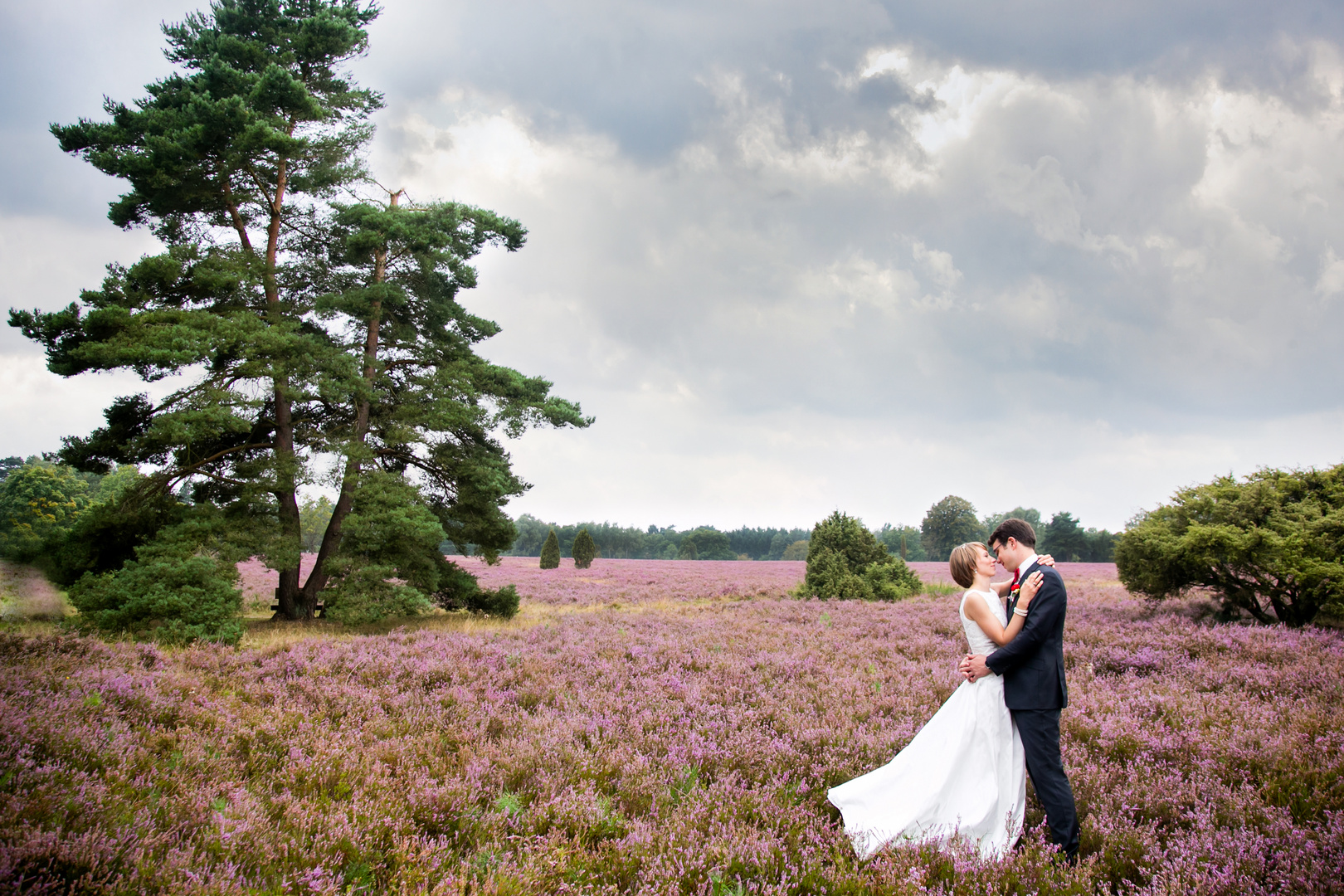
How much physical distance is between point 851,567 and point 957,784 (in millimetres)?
16732

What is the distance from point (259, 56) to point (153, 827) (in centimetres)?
1680

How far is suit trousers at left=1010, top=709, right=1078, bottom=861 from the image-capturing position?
3.60 meters

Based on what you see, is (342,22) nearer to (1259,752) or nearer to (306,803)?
(306,803)

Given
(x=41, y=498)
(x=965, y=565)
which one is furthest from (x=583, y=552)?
(x=965, y=565)

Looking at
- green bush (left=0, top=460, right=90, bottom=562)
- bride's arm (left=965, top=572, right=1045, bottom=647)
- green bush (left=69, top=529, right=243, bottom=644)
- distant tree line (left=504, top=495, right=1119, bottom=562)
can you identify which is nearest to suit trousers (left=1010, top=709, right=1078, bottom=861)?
bride's arm (left=965, top=572, right=1045, bottom=647)

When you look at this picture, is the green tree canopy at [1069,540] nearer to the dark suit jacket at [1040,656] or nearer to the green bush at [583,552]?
the green bush at [583,552]

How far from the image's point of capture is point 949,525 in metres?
77.8

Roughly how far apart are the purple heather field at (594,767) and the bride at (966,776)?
18 cm

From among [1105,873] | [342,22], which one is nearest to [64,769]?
[1105,873]

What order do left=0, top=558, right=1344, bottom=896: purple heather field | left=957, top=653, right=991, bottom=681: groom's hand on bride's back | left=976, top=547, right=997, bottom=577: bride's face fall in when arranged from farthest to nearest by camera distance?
1. left=976, top=547, right=997, bottom=577: bride's face
2. left=957, top=653, right=991, bottom=681: groom's hand on bride's back
3. left=0, top=558, right=1344, bottom=896: purple heather field

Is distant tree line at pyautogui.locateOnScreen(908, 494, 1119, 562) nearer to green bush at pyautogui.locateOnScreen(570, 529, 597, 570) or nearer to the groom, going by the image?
green bush at pyautogui.locateOnScreen(570, 529, 597, 570)

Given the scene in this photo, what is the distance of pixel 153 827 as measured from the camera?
317 cm

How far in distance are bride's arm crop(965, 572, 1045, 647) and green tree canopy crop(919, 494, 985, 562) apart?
8062 centimetres

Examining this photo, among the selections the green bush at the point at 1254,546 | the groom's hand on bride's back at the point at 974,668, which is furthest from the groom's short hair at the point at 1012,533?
the green bush at the point at 1254,546
